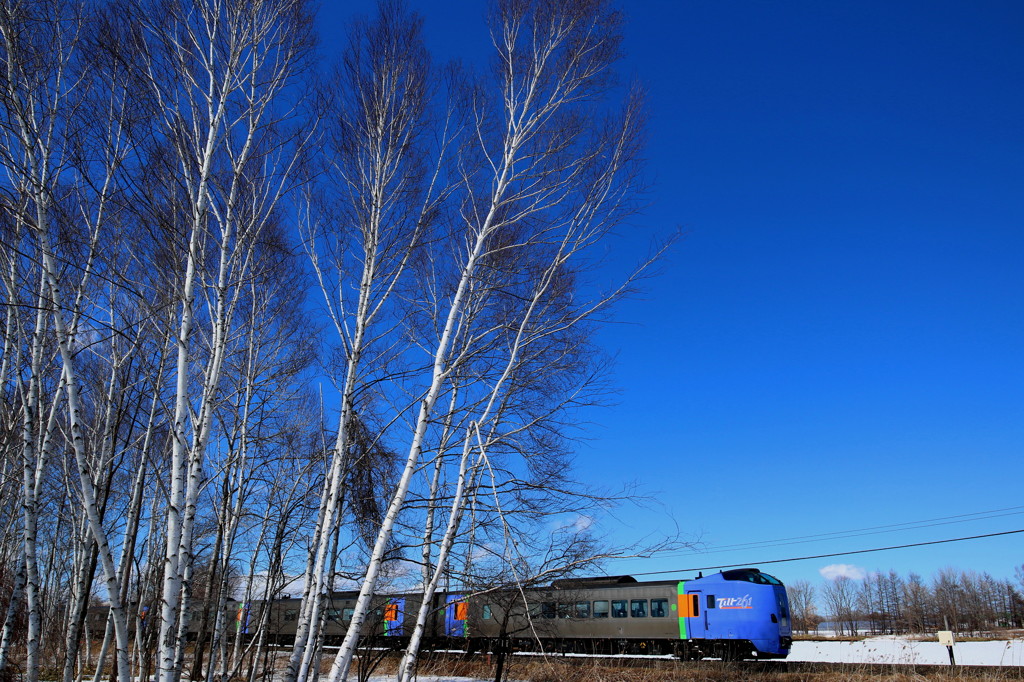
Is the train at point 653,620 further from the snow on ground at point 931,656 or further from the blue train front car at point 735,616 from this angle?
the snow on ground at point 931,656

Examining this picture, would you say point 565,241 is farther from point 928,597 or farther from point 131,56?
point 928,597

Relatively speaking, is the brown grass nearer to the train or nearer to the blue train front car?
the train

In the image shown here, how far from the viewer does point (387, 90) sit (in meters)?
6.30

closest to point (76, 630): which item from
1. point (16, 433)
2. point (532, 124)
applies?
point (16, 433)

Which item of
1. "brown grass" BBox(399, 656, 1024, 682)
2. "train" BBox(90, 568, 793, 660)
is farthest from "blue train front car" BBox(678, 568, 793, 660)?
"brown grass" BBox(399, 656, 1024, 682)

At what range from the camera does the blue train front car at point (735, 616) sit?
620 inches

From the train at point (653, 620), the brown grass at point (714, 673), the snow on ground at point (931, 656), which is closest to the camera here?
the brown grass at point (714, 673)

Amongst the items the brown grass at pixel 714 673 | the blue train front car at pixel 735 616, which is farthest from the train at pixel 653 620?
the brown grass at pixel 714 673

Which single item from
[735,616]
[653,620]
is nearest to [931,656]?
[735,616]

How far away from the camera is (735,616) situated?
627 inches

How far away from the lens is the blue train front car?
1574 cm

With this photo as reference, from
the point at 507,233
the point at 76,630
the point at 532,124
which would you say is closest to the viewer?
the point at 532,124

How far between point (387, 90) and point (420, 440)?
11.3 ft

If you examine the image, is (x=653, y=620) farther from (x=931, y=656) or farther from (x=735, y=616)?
(x=931, y=656)
